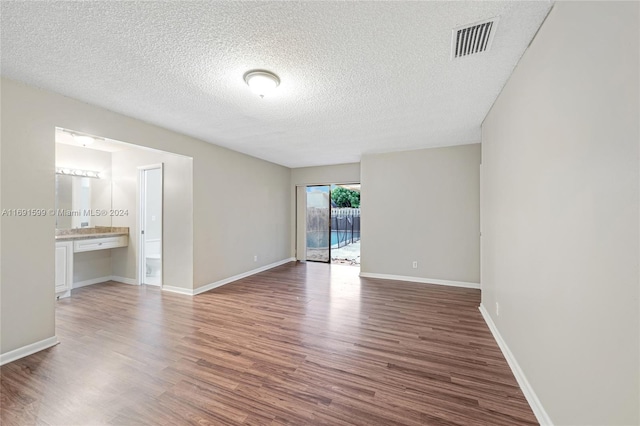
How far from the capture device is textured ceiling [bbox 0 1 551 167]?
148cm

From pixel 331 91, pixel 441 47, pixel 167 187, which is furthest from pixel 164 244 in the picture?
pixel 441 47

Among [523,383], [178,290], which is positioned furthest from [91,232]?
[523,383]

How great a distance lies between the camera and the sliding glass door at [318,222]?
6918mm

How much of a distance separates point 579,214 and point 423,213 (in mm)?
3642

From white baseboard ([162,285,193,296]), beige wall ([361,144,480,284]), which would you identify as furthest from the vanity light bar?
beige wall ([361,144,480,284])

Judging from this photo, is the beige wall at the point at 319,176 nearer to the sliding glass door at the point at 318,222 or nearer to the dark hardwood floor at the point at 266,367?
the sliding glass door at the point at 318,222

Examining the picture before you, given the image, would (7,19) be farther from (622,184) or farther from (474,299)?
(474,299)

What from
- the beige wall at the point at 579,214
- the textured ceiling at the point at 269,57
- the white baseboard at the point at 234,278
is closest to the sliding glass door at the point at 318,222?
the white baseboard at the point at 234,278

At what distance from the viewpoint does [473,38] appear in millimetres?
1691

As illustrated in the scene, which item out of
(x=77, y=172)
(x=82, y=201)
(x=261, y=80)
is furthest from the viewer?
(x=82, y=201)

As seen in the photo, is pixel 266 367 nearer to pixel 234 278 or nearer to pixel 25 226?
pixel 25 226

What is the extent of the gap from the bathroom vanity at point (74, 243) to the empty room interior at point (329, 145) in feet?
0.15

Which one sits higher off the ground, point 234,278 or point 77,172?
point 77,172

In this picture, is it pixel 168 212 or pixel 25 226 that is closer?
pixel 25 226
